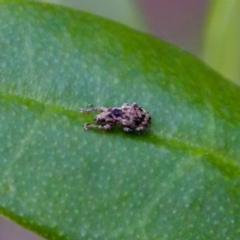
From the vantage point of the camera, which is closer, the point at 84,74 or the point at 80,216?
the point at 80,216

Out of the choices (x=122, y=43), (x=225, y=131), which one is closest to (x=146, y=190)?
(x=225, y=131)

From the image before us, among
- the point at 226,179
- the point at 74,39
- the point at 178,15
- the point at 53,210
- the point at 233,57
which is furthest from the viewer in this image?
the point at 178,15

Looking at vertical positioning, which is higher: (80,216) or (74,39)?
(74,39)

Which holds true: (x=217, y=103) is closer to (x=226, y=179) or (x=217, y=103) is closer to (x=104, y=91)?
(x=226, y=179)

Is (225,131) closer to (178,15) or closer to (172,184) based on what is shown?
(172,184)

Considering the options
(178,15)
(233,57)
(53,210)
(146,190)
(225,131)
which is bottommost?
(53,210)

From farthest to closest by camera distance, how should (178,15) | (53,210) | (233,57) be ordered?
(178,15), (233,57), (53,210)
